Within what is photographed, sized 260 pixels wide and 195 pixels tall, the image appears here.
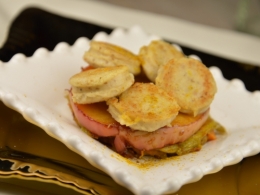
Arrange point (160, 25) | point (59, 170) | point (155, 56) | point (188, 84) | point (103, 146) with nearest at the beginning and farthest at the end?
1. point (59, 170)
2. point (103, 146)
3. point (188, 84)
4. point (155, 56)
5. point (160, 25)

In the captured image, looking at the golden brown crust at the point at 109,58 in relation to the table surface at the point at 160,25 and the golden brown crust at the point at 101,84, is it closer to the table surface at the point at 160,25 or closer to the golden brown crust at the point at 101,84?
the golden brown crust at the point at 101,84

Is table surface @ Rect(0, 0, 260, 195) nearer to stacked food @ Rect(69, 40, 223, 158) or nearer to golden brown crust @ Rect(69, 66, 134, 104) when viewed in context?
stacked food @ Rect(69, 40, 223, 158)

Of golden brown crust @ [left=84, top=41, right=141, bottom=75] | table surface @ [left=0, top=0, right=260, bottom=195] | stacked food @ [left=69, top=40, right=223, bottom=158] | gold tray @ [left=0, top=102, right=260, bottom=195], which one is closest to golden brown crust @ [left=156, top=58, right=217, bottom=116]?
stacked food @ [left=69, top=40, right=223, bottom=158]

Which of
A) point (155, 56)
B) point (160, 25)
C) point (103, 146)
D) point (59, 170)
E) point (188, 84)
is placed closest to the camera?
point (59, 170)

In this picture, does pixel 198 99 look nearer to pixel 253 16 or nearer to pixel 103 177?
pixel 103 177

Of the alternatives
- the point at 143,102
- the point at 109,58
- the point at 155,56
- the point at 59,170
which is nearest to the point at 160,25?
the point at 155,56

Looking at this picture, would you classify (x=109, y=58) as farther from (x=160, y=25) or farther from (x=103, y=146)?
(x=160, y=25)
